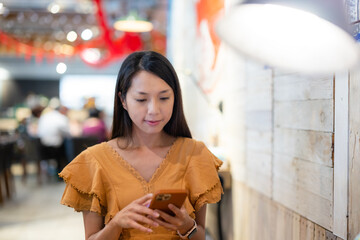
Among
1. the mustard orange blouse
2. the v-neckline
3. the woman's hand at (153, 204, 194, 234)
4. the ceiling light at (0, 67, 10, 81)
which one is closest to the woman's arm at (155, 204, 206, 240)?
the woman's hand at (153, 204, 194, 234)

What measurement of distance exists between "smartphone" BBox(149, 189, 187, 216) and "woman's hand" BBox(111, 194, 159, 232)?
0.03m

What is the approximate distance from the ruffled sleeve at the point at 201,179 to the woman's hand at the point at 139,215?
31 centimetres

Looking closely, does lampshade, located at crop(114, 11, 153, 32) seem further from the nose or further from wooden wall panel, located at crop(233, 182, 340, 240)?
the nose

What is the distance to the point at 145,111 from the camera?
1.44m

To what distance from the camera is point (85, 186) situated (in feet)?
4.93

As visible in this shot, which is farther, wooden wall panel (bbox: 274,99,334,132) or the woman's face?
wooden wall panel (bbox: 274,99,334,132)

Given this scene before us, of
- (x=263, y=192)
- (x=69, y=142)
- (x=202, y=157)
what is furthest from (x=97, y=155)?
(x=69, y=142)

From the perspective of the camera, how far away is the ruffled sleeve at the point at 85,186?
1464mm

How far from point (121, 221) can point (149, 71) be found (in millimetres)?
559

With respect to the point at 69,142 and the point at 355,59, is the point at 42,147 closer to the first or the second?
the point at 69,142

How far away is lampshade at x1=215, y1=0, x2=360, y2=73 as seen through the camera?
47.9 inches

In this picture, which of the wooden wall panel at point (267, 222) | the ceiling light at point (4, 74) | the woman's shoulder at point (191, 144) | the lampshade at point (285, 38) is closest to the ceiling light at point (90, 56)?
the wooden wall panel at point (267, 222)

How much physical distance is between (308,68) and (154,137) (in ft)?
2.23

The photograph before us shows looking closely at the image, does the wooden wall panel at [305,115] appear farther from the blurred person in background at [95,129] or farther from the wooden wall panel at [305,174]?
the blurred person in background at [95,129]
